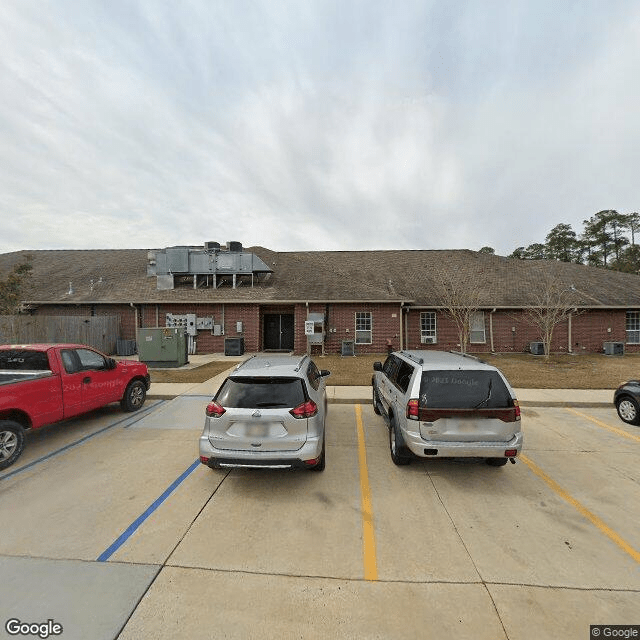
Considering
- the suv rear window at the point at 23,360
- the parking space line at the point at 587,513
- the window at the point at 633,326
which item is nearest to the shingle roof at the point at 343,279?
the window at the point at 633,326

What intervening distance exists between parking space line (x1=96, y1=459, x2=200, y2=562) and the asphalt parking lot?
0.02 meters

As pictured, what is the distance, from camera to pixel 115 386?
23.2 feet

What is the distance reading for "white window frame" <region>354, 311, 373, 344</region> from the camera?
17938mm

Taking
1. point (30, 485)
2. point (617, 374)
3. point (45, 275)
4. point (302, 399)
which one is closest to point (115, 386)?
point (30, 485)

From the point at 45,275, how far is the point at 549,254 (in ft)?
228

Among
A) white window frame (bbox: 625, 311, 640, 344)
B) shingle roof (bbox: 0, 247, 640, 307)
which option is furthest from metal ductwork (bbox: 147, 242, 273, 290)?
white window frame (bbox: 625, 311, 640, 344)

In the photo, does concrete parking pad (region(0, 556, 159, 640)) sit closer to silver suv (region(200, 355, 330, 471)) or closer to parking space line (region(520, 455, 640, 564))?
silver suv (region(200, 355, 330, 471))

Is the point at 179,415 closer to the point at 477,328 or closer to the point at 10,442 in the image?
the point at 10,442

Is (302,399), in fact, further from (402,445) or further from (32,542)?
(32,542)

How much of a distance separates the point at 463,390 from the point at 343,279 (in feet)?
52.2

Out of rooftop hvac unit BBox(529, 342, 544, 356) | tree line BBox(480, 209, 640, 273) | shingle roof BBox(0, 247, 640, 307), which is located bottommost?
rooftop hvac unit BBox(529, 342, 544, 356)

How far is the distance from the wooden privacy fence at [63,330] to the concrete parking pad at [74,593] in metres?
16.1

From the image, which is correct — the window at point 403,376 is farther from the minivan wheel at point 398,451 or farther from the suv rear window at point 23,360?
the suv rear window at point 23,360

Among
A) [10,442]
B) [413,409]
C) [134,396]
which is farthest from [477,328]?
[10,442]
